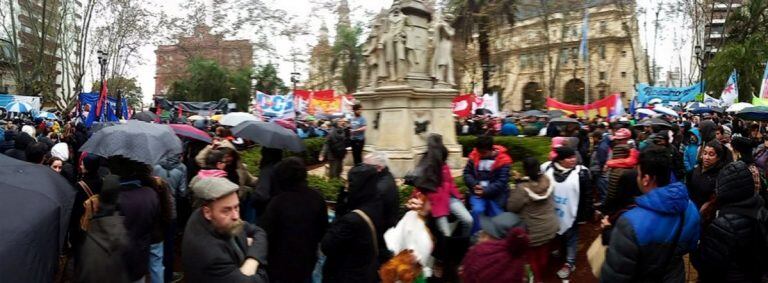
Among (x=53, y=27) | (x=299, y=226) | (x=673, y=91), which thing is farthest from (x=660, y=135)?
(x=53, y=27)

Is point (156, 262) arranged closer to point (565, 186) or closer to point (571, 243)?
point (565, 186)

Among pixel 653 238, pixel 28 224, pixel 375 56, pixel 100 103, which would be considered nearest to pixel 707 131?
pixel 653 238

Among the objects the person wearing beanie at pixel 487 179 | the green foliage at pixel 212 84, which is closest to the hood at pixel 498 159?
the person wearing beanie at pixel 487 179

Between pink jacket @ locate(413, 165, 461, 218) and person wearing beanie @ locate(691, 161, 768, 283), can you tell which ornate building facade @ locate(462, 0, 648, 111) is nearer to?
pink jacket @ locate(413, 165, 461, 218)

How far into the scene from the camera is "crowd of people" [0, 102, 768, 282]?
293 cm

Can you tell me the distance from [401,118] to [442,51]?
5.69 ft

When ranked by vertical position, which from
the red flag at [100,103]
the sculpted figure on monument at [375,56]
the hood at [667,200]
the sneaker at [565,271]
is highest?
the sculpted figure on monument at [375,56]

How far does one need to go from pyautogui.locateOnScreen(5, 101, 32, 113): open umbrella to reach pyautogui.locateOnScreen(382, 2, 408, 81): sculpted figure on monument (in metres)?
16.4

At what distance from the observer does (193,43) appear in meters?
40.4

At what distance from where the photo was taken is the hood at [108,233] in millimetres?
2881

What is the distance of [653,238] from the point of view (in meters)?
3.01

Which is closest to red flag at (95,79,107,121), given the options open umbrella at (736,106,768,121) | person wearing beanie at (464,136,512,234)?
person wearing beanie at (464,136,512,234)

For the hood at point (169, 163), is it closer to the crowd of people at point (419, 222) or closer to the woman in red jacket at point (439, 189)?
the crowd of people at point (419, 222)

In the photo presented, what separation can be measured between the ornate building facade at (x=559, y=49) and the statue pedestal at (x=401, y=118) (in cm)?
1709
